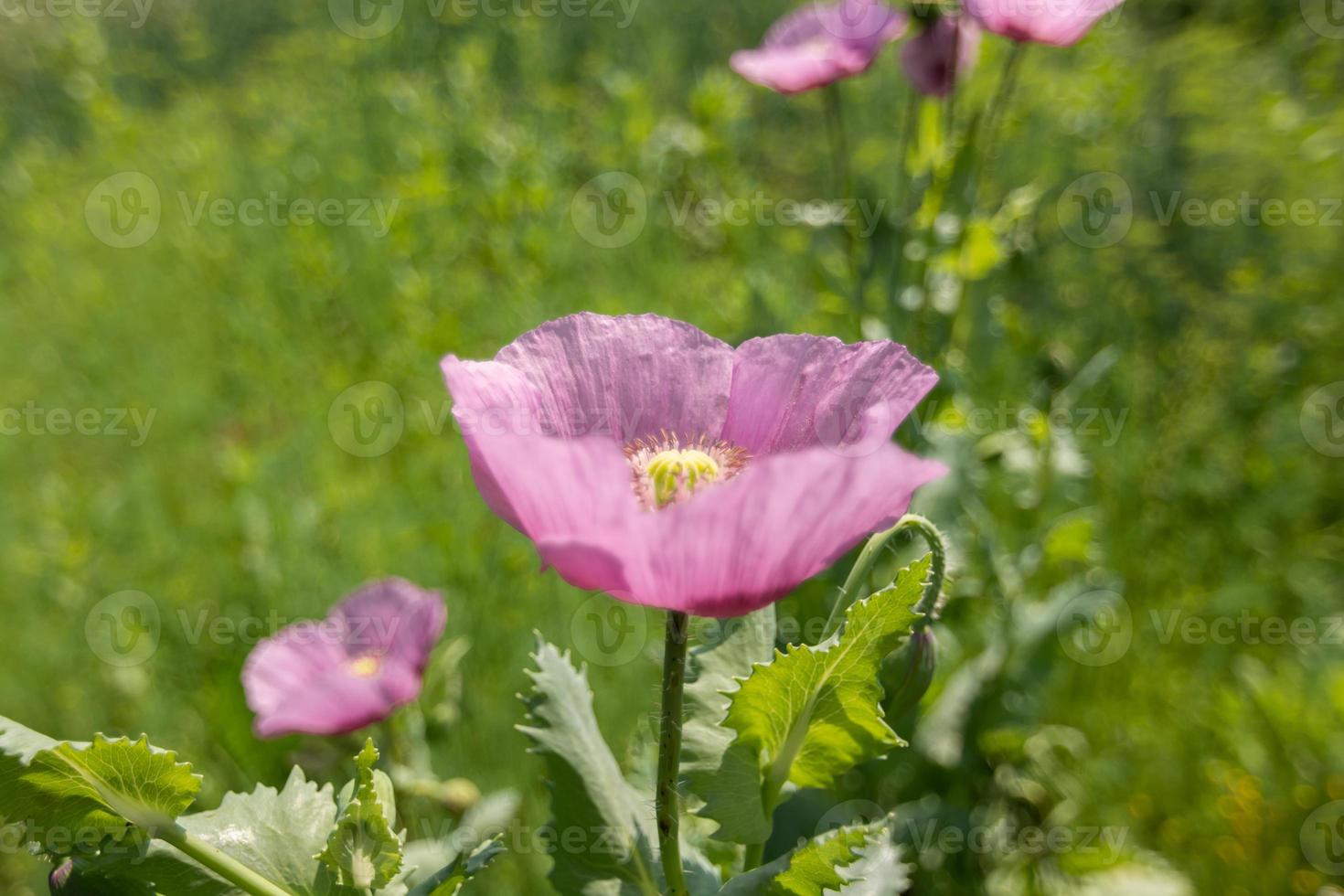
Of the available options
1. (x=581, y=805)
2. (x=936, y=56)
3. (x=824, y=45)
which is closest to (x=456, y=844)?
(x=581, y=805)

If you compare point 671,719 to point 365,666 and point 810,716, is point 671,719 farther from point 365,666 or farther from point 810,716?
point 365,666

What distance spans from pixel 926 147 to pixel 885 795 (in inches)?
44.6

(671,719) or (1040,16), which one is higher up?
(1040,16)

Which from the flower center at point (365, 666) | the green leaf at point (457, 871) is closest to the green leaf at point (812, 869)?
the green leaf at point (457, 871)

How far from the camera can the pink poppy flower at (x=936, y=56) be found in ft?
4.78

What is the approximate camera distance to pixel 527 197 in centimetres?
313

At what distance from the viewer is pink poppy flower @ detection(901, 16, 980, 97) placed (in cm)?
146

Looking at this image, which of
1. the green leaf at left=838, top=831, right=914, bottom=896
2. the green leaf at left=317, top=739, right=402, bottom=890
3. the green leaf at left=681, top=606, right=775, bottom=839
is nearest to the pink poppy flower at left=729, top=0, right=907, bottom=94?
the green leaf at left=681, top=606, right=775, bottom=839

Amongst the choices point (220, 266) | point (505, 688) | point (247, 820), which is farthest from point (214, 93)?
point (247, 820)

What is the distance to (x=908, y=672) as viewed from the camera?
75cm

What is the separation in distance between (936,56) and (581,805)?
125 cm

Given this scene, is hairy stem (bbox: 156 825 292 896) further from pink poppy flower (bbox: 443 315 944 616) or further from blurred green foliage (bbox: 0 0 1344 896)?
blurred green foliage (bbox: 0 0 1344 896)

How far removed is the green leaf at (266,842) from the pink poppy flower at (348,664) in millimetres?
740

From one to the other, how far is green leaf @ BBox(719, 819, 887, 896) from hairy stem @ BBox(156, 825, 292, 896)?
28cm
